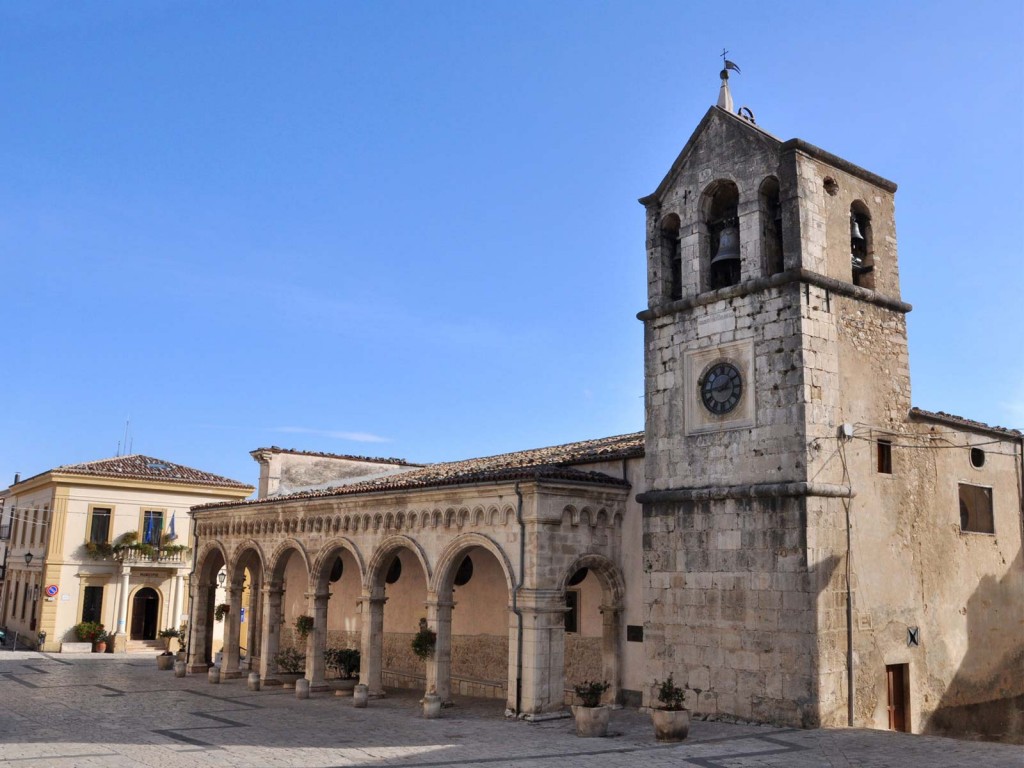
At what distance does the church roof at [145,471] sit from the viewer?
37.8 m

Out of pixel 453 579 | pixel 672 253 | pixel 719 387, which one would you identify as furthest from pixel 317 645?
pixel 672 253

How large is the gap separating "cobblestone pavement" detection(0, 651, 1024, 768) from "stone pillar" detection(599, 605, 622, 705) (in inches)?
42.2

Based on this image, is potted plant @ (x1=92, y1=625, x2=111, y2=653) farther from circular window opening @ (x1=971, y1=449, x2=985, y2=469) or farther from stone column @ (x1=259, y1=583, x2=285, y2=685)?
circular window opening @ (x1=971, y1=449, x2=985, y2=469)

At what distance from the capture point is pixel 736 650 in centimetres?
1756

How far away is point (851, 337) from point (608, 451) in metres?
5.93

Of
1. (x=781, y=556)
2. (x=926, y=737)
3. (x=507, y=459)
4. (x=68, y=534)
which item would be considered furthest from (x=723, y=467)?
(x=68, y=534)

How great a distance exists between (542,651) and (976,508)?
1034 centimetres

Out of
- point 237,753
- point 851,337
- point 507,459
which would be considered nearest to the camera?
point 237,753

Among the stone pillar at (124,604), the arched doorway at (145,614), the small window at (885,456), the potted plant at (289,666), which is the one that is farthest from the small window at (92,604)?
the small window at (885,456)

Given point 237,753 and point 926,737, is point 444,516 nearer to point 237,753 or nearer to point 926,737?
point 237,753

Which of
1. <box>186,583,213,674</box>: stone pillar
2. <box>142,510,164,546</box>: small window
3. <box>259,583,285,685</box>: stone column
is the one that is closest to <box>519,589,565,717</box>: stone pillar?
<box>259,583,285,685</box>: stone column

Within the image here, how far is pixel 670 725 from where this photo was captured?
1572 centimetres

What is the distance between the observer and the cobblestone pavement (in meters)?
14.1

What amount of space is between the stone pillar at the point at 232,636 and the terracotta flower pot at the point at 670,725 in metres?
15.2
